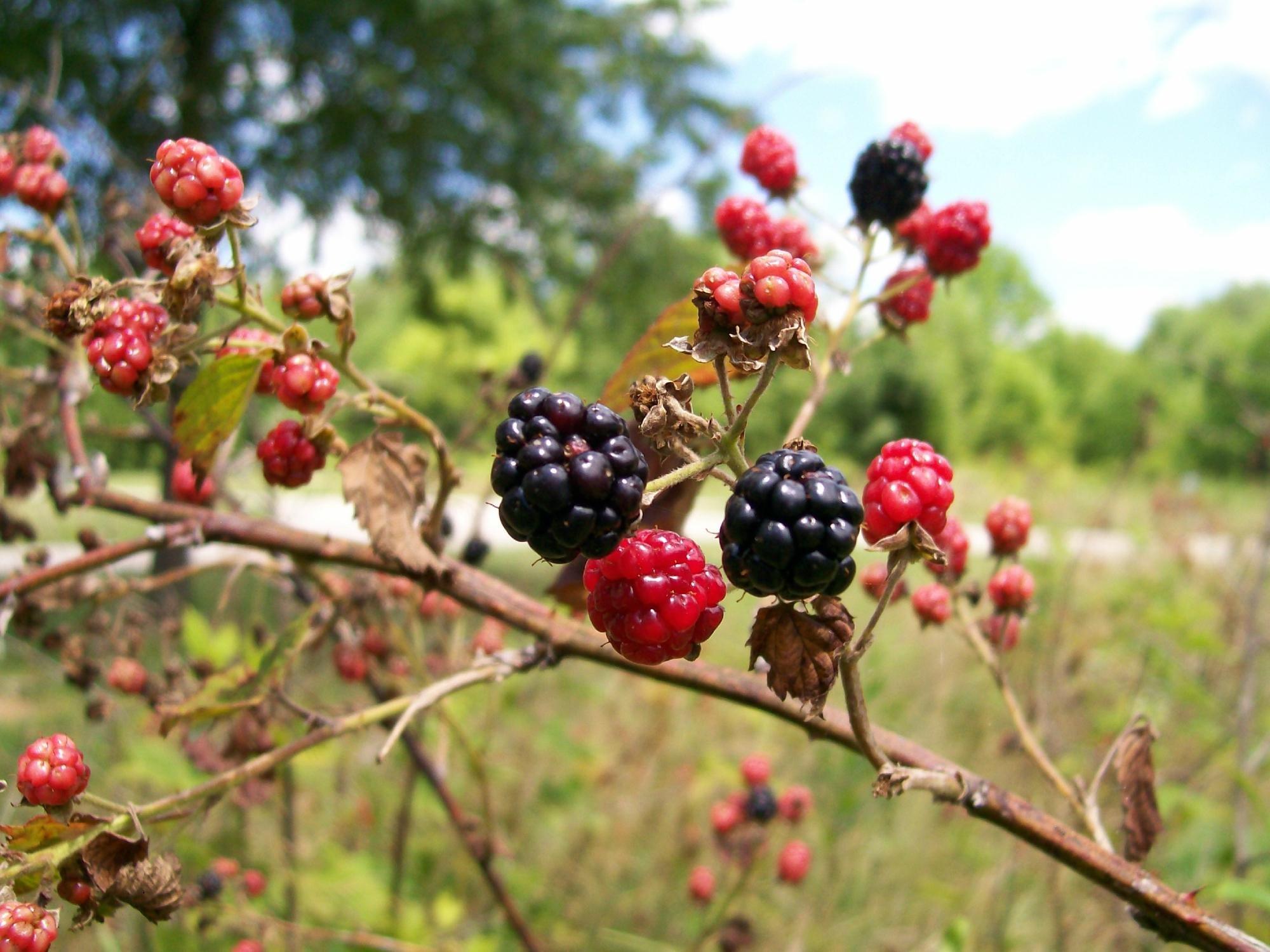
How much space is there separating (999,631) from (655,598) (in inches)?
32.7

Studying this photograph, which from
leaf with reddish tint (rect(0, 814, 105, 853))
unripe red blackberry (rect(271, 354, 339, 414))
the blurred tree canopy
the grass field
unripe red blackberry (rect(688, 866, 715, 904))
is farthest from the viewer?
the blurred tree canopy

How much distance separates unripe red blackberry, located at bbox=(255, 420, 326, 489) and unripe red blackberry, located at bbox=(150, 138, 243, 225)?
0.95ft

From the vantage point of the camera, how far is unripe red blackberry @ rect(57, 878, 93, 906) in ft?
3.02

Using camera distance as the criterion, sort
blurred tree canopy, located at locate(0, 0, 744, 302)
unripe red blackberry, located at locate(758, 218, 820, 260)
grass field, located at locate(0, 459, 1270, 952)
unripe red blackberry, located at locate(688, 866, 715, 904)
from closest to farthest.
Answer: unripe red blackberry, located at locate(758, 218, 820, 260) → grass field, located at locate(0, 459, 1270, 952) → unripe red blackberry, located at locate(688, 866, 715, 904) → blurred tree canopy, located at locate(0, 0, 744, 302)

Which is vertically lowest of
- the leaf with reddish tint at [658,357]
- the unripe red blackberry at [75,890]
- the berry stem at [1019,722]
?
the unripe red blackberry at [75,890]

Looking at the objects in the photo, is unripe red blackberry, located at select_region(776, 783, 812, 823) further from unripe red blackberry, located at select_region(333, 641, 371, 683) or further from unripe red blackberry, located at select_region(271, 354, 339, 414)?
unripe red blackberry, located at select_region(271, 354, 339, 414)

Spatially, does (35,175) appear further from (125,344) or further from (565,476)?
(565,476)

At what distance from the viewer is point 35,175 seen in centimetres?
138

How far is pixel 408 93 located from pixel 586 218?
231cm

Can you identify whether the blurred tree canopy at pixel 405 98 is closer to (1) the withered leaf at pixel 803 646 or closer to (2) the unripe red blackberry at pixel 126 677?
(2) the unripe red blackberry at pixel 126 677

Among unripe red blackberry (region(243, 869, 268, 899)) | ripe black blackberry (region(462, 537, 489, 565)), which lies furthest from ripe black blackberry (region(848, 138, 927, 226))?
unripe red blackberry (region(243, 869, 268, 899))

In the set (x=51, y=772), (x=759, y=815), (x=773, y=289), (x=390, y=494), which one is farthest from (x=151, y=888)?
(x=759, y=815)

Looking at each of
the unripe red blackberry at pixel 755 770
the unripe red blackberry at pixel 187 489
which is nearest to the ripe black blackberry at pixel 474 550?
the unripe red blackberry at pixel 187 489

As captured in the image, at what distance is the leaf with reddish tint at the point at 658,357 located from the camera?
105 cm
